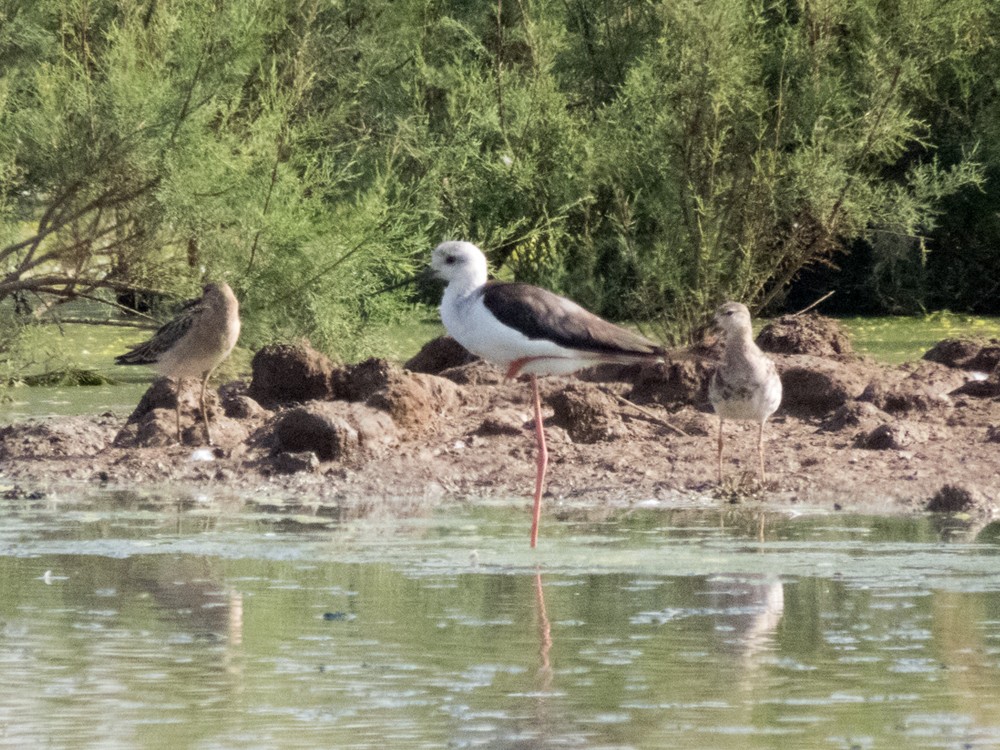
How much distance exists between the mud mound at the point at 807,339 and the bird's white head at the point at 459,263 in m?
5.40

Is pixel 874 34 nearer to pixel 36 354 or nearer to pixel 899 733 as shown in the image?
pixel 36 354

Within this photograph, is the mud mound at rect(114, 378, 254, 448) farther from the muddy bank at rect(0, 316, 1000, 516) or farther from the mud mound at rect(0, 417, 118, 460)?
the mud mound at rect(0, 417, 118, 460)

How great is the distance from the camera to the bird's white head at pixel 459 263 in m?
10.3

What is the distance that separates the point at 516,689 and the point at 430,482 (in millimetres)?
5460

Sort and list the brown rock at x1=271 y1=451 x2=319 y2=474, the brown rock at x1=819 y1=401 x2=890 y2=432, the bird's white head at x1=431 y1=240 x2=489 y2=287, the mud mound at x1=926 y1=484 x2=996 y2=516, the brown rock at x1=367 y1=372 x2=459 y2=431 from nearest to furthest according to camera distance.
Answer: the mud mound at x1=926 y1=484 x2=996 y2=516 → the bird's white head at x1=431 y1=240 x2=489 y2=287 → the brown rock at x1=271 y1=451 x2=319 y2=474 → the brown rock at x1=367 y1=372 x2=459 y2=431 → the brown rock at x1=819 y1=401 x2=890 y2=432

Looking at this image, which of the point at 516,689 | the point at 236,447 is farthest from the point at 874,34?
the point at 516,689

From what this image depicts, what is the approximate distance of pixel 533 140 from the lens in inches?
784

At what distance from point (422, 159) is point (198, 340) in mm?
5435

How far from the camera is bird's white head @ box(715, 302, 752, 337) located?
11.4 meters

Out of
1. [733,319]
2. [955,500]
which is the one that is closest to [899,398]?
[733,319]

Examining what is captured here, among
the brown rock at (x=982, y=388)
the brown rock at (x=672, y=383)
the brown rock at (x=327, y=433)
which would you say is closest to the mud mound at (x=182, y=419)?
the brown rock at (x=327, y=433)

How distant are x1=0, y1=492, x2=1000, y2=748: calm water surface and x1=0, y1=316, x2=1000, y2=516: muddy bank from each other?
1.02 metres

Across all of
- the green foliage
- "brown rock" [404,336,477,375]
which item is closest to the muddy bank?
"brown rock" [404,336,477,375]

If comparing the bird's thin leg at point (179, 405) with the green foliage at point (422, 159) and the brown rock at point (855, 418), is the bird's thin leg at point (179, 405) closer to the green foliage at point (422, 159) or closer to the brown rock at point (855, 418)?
the green foliage at point (422, 159)
